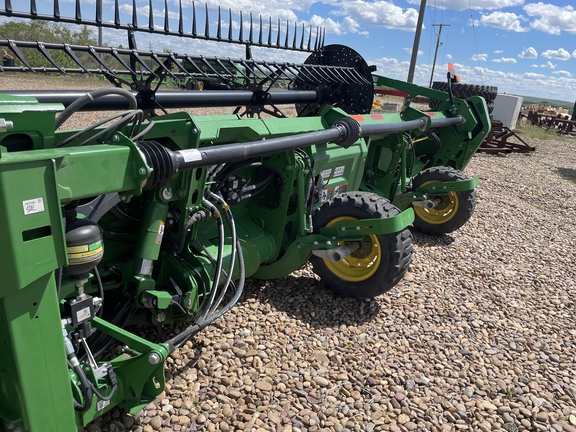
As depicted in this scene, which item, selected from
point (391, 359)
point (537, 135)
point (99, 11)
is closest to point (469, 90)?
point (99, 11)

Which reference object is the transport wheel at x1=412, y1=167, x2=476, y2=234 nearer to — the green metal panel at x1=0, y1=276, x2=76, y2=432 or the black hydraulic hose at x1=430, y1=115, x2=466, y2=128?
the black hydraulic hose at x1=430, y1=115, x2=466, y2=128

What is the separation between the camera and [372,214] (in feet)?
12.2

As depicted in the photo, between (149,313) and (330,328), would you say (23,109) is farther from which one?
(330,328)

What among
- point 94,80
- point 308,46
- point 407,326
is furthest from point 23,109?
point 94,80

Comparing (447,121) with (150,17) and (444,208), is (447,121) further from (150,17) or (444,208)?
(150,17)

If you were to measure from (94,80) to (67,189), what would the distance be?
2219 centimetres

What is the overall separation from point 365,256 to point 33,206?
276 cm

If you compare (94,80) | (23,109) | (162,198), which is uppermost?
(23,109)

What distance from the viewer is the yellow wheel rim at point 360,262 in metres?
3.85

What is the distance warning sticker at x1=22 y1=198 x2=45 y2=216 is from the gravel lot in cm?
143

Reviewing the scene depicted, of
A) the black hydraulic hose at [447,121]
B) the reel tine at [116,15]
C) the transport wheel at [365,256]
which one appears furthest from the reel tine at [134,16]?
the black hydraulic hose at [447,121]

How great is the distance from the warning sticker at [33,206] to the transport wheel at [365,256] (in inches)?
99.1

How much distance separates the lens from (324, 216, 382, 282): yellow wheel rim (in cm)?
385

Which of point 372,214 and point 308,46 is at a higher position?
point 308,46
